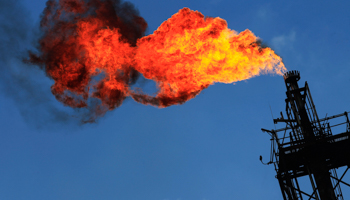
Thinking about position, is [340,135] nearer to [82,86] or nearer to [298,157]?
[298,157]

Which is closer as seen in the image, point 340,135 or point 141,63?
point 340,135

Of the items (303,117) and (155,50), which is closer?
(303,117)

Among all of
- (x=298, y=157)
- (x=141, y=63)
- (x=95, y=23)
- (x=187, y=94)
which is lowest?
(x=298, y=157)

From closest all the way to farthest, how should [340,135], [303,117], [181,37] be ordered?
[340,135]
[303,117]
[181,37]

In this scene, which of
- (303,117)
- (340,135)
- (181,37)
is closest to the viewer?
(340,135)

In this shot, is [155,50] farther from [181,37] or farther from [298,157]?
[298,157]

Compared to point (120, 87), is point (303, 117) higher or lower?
lower

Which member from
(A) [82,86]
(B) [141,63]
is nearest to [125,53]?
(B) [141,63]

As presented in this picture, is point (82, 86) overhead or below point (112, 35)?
below

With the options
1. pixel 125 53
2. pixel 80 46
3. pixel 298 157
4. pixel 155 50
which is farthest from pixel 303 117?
pixel 80 46
